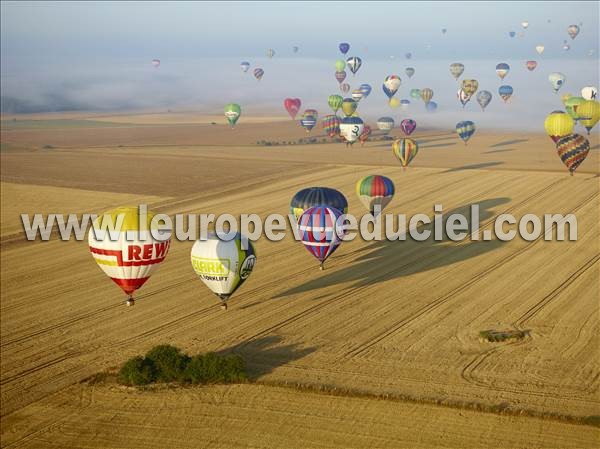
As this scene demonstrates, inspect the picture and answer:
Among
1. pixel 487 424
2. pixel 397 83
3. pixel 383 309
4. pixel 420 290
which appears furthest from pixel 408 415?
pixel 397 83

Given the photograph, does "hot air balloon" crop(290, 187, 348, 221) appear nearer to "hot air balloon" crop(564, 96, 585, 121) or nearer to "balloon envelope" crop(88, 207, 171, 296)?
"balloon envelope" crop(88, 207, 171, 296)

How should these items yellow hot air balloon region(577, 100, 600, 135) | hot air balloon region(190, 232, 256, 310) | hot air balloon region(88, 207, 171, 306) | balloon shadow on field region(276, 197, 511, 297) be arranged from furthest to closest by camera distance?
1. yellow hot air balloon region(577, 100, 600, 135)
2. balloon shadow on field region(276, 197, 511, 297)
3. hot air balloon region(190, 232, 256, 310)
4. hot air balloon region(88, 207, 171, 306)

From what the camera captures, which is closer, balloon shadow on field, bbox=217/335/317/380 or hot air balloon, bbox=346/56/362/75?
balloon shadow on field, bbox=217/335/317/380

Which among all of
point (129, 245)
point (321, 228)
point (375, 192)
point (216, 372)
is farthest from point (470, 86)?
point (216, 372)

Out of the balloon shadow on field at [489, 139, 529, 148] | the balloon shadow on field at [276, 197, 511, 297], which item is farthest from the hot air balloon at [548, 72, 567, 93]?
the balloon shadow on field at [276, 197, 511, 297]

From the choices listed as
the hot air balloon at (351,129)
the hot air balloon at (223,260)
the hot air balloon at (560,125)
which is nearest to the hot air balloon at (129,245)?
the hot air balloon at (223,260)

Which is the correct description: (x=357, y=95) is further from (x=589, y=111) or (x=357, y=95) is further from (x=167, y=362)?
(x=167, y=362)

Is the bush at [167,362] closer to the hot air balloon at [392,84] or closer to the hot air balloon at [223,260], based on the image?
the hot air balloon at [223,260]
